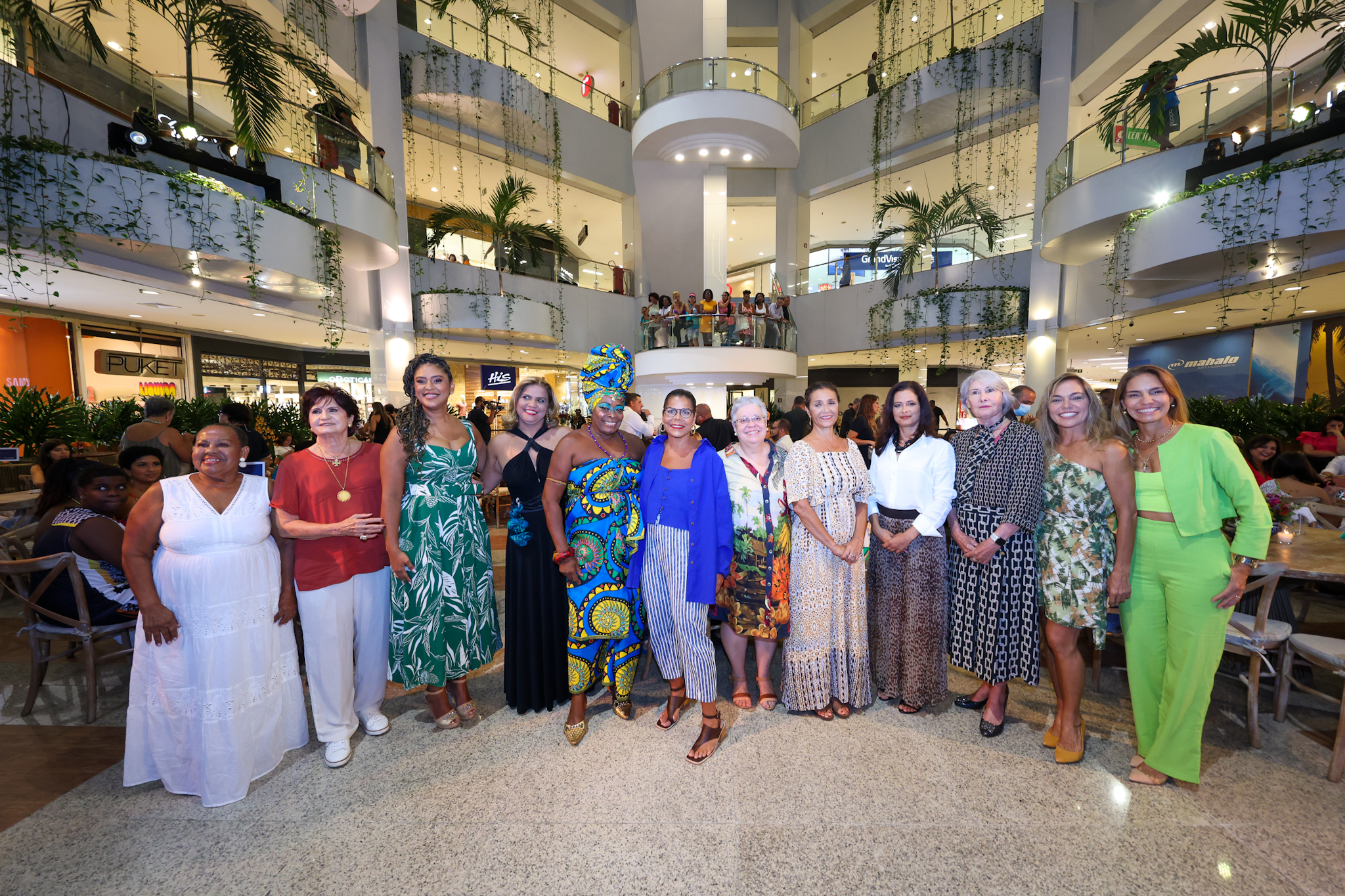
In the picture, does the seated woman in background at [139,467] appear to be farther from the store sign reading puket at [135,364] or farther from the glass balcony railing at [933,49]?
the glass balcony railing at [933,49]

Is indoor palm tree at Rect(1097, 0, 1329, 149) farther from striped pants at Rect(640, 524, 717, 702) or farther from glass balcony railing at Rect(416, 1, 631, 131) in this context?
glass balcony railing at Rect(416, 1, 631, 131)

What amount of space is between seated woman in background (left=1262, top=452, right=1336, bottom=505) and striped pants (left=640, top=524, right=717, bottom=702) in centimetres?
490

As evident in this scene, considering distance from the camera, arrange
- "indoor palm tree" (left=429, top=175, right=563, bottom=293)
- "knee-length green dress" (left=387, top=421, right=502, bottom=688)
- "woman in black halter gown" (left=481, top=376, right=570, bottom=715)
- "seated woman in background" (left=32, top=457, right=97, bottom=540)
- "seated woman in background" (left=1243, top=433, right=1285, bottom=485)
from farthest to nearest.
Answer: "indoor palm tree" (left=429, top=175, right=563, bottom=293) → "seated woman in background" (left=1243, top=433, right=1285, bottom=485) → "seated woman in background" (left=32, top=457, right=97, bottom=540) → "woman in black halter gown" (left=481, top=376, right=570, bottom=715) → "knee-length green dress" (left=387, top=421, right=502, bottom=688)

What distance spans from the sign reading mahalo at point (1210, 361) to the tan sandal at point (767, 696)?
10403mm

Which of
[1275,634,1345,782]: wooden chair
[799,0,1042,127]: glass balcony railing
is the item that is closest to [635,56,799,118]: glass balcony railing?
[799,0,1042,127]: glass balcony railing

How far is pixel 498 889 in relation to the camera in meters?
1.89

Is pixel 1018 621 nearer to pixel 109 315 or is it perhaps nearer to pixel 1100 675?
pixel 1100 675

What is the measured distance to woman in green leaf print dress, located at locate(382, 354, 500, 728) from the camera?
2605 millimetres

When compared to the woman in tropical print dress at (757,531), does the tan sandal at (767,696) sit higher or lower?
lower

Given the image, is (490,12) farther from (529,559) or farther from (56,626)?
(529,559)

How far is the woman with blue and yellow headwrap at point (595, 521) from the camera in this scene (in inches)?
104

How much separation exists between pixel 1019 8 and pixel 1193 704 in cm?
1478

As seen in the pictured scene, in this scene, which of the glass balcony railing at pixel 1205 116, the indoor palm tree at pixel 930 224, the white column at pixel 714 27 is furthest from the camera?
the indoor palm tree at pixel 930 224

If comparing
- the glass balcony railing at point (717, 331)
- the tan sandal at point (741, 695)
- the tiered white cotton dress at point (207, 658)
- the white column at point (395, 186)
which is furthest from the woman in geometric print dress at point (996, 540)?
the white column at point (395, 186)
